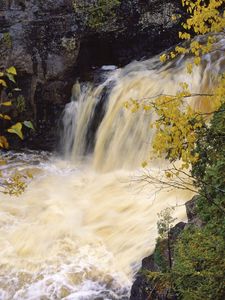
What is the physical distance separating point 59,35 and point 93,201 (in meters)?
4.88

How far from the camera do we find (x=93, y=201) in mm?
8516

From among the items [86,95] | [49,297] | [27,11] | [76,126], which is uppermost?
[27,11]

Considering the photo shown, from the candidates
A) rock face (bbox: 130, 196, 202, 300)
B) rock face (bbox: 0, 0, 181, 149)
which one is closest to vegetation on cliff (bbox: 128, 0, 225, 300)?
rock face (bbox: 130, 196, 202, 300)

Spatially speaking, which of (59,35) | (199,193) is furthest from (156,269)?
(59,35)

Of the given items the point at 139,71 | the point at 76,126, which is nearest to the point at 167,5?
the point at 139,71

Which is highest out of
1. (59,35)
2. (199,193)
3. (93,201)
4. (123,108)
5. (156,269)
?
(59,35)

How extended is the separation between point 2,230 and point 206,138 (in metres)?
4.25

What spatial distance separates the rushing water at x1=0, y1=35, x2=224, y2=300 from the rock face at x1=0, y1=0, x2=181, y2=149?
0.66 m

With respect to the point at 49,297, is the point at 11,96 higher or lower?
higher

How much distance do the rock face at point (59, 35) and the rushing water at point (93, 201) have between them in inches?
26.0

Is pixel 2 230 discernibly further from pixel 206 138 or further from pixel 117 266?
pixel 206 138

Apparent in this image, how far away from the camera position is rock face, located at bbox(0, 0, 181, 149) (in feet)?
36.8

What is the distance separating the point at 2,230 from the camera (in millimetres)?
7527

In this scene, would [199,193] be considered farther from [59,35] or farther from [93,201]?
[59,35]
